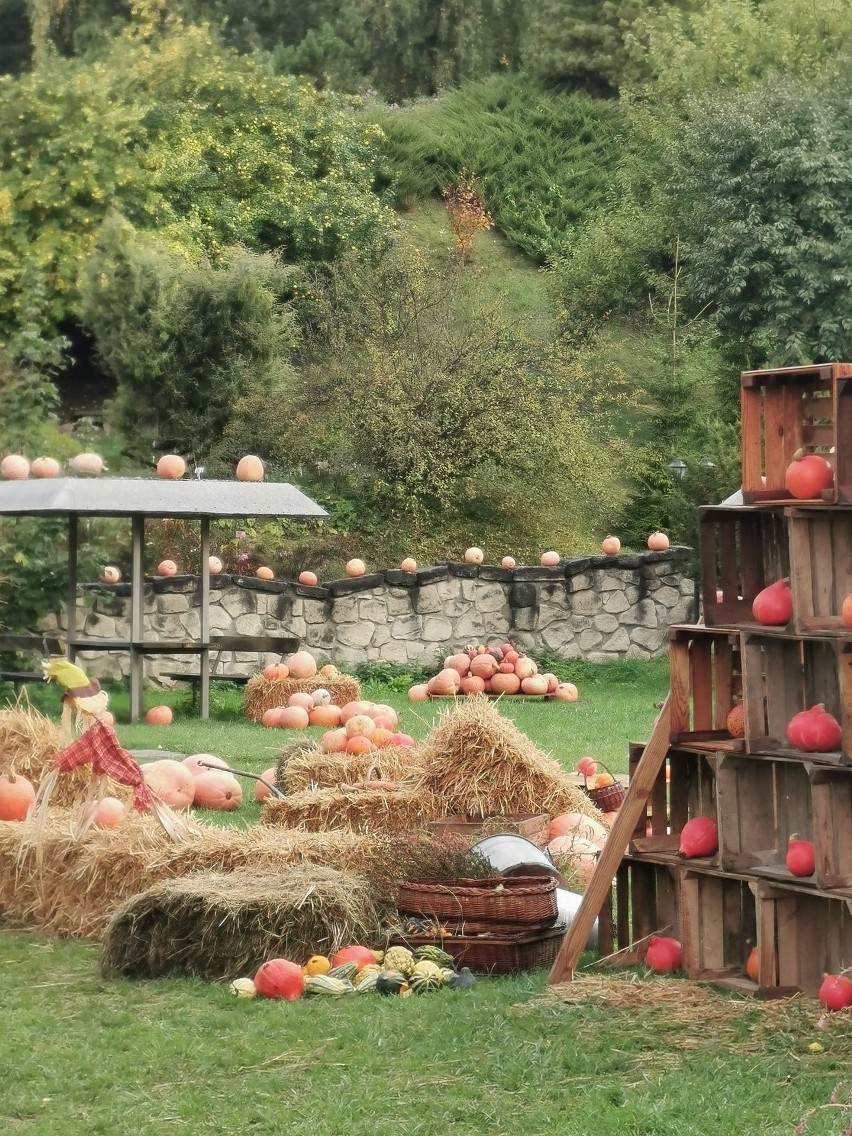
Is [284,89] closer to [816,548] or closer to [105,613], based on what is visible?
[105,613]

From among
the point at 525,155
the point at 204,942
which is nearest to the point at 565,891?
the point at 204,942

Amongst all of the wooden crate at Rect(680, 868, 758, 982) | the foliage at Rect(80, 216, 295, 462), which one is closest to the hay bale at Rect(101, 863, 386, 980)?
the wooden crate at Rect(680, 868, 758, 982)

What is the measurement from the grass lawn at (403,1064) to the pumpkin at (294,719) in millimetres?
7839

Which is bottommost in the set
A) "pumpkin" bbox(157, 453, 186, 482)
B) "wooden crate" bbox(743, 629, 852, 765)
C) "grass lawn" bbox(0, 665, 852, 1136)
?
"grass lawn" bbox(0, 665, 852, 1136)

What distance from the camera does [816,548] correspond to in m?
5.91

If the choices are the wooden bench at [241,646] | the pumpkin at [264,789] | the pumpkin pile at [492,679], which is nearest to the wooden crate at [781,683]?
the pumpkin at [264,789]

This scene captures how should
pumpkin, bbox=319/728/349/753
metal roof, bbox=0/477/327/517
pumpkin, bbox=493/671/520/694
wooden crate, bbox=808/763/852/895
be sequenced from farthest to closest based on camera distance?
pumpkin, bbox=493/671/520/694, metal roof, bbox=0/477/327/517, pumpkin, bbox=319/728/349/753, wooden crate, bbox=808/763/852/895

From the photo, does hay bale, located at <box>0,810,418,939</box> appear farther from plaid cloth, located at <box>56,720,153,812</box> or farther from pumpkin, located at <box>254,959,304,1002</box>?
pumpkin, located at <box>254,959,304,1002</box>

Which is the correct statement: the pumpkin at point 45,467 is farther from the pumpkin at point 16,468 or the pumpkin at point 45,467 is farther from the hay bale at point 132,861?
the hay bale at point 132,861

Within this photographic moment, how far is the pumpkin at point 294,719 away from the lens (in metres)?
14.5

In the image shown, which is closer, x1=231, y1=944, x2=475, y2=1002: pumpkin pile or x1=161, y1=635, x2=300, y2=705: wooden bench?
x1=231, y1=944, x2=475, y2=1002: pumpkin pile

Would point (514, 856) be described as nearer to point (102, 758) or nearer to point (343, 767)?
point (102, 758)

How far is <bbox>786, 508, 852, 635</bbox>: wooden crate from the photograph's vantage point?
5.81 m

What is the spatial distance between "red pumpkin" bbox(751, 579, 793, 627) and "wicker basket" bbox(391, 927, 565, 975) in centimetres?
163
